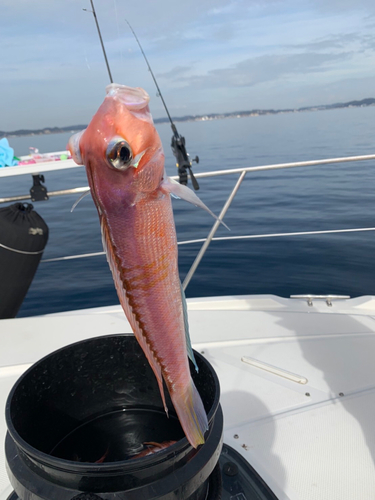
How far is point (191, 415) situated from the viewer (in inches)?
35.3

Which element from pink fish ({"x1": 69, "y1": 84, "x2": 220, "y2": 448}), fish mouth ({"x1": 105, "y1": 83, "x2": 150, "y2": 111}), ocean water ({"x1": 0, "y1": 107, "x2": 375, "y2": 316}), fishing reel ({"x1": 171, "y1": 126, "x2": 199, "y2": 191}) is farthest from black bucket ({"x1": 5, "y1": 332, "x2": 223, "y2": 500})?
ocean water ({"x1": 0, "y1": 107, "x2": 375, "y2": 316})

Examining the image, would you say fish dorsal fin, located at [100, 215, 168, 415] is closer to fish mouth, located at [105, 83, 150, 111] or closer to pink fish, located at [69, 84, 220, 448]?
pink fish, located at [69, 84, 220, 448]

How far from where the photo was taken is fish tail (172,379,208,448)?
0.87 metres

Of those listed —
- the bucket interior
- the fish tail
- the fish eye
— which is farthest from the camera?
the bucket interior

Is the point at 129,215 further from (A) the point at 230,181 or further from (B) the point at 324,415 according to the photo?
(A) the point at 230,181

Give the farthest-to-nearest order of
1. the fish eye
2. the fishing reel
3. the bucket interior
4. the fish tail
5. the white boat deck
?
the fishing reel
the white boat deck
the bucket interior
the fish tail
the fish eye

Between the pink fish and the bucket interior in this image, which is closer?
the pink fish

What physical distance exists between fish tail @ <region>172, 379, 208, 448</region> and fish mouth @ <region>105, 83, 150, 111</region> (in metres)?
0.69

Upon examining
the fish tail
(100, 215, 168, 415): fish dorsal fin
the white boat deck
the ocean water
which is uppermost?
(100, 215, 168, 415): fish dorsal fin

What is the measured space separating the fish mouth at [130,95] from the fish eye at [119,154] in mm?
106

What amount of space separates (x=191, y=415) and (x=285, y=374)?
1.16 m

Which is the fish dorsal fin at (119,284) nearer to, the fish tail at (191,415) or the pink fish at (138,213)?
the pink fish at (138,213)

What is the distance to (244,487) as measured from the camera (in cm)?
126

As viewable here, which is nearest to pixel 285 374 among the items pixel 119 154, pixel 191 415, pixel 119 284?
pixel 191 415
